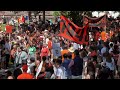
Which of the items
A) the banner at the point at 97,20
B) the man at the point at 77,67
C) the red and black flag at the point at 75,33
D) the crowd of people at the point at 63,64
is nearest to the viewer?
the crowd of people at the point at 63,64

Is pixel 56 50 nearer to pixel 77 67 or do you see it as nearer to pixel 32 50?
pixel 32 50

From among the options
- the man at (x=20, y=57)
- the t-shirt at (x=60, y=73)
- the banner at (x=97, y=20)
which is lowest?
the t-shirt at (x=60, y=73)

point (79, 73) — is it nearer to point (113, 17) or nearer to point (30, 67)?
point (30, 67)

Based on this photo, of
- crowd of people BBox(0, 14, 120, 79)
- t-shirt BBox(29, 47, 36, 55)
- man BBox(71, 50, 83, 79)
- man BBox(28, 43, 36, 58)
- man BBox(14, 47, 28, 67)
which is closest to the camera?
crowd of people BBox(0, 14, 120, 79)

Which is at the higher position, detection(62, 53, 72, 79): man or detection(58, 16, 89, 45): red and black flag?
detection(58, 16, 89, 45): red and black flag

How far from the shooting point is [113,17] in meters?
32.2

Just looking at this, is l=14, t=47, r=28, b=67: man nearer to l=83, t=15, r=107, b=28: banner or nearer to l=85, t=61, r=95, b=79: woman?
l=85, t=61, r=95, b=79: woman

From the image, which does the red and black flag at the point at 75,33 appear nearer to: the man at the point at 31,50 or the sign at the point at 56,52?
the sign at the point at 56,52

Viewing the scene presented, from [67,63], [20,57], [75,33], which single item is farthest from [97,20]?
[67,63]

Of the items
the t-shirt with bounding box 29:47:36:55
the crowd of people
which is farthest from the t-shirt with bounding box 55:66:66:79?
the t-shirt with bounding box 29:47:36:55

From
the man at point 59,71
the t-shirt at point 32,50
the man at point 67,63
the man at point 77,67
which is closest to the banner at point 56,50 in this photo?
the t-shirt at point 32,50

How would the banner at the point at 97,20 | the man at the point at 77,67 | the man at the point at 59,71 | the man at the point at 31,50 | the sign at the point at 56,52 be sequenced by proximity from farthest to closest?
1. the banner at the point at 97,20
2. the man at the point at 31,50
3. the sign at the point at 56,52
4. the man at the point at 77,67
5. the man at the point at 59,71

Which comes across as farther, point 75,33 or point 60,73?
point 75,33
